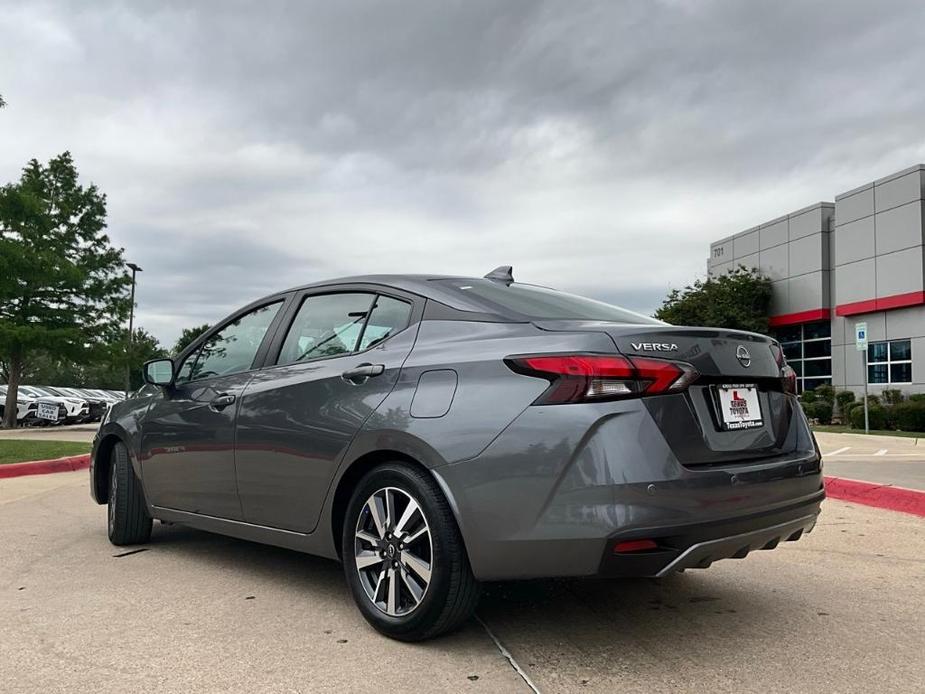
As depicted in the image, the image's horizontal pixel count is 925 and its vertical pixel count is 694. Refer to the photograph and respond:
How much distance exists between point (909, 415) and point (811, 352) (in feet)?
30.5

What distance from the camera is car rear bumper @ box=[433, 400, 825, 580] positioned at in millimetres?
2734

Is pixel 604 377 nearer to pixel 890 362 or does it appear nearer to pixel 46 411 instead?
pixel 46 411

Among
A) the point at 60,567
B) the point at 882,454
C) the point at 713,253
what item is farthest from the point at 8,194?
the point at 713,253

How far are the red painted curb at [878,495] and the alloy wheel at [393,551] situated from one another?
17.9ft

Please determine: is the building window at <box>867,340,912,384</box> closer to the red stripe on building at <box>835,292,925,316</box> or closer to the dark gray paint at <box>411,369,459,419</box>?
the red stripe on building at <box>835,292,925,316</box>

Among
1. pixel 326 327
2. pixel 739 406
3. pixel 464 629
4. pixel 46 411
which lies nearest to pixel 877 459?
pixel 739 406

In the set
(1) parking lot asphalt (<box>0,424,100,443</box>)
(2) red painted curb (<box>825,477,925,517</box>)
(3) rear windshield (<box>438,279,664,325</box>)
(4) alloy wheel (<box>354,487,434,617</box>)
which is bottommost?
(1) parking lot asphalt (<box>0,424,100,443</box>)

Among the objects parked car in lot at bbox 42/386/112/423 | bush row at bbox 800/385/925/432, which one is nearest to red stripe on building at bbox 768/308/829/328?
bush row at bbox 800/385/925/432

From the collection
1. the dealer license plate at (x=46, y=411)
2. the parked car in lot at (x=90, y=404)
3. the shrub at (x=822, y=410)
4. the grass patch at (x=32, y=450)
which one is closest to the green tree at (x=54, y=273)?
the dealer license plate at (x=46, y=411)

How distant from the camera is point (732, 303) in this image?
30766 millimetres

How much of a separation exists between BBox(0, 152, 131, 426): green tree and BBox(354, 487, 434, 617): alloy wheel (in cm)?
2036

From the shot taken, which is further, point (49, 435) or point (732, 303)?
point (732, 303)

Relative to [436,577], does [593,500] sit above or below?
above

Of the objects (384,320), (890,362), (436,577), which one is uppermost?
(890,362)
